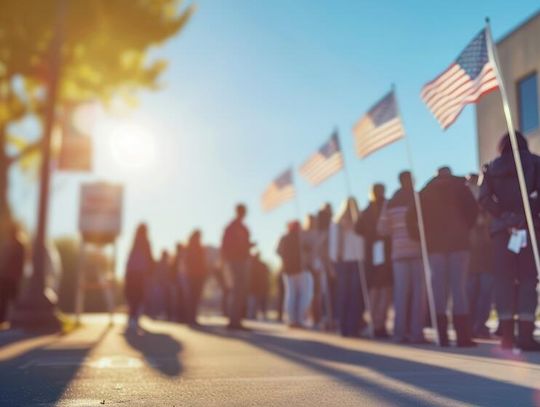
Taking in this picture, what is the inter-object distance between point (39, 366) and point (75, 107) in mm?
18286

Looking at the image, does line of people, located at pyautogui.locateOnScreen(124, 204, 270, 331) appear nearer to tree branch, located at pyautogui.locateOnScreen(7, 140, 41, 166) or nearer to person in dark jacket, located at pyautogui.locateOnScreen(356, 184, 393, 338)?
person in dark jacket, located at pyautogui.locateOnScreen(356, 184, 393, 338)

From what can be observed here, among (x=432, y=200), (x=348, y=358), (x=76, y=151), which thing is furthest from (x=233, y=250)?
(x=348, y=358)

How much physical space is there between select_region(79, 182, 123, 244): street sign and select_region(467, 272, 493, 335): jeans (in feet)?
28.8

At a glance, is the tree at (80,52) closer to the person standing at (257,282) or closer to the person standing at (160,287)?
the person standing at (160,287)

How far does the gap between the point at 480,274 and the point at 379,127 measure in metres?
2.43

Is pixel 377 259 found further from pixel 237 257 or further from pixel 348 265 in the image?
pixel 237 257

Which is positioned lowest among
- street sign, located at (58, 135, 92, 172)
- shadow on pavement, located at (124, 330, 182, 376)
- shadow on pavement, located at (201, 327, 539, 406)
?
shadow on pavement, located at (201, 327, 539, 406)

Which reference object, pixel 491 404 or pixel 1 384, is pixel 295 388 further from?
pixel 1 384

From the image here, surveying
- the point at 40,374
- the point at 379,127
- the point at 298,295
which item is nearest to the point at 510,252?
the point at 379,127

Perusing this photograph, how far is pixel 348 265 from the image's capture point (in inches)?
486

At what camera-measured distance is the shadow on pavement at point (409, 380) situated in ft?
16.5

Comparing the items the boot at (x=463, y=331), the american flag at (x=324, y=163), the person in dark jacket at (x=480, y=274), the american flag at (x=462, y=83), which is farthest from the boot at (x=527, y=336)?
the american flag at (x=324, y=163)

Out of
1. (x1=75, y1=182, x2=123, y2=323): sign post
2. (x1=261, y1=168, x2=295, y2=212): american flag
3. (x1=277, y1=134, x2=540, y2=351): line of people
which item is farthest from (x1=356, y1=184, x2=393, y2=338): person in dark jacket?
(x1=75, y1=182, x2=123, y2=323): sign post

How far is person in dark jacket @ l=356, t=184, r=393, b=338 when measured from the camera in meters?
11.6
